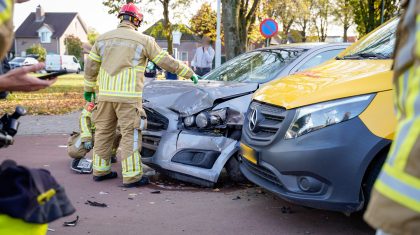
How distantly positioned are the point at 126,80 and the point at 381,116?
3.02 metres

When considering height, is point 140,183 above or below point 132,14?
below

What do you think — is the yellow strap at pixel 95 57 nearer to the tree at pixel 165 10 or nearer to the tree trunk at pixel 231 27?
the tree trunk at pixel 231 27

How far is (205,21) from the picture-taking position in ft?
115

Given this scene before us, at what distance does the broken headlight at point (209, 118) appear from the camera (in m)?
5.42

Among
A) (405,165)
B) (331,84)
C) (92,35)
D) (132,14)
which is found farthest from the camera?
(92,35)

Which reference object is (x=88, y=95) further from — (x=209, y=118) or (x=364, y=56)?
(x=364, y=56)

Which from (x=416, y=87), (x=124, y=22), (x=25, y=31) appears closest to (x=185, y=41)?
(x=25, y=31)

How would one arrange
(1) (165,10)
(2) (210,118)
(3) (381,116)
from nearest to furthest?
1. (3) (381,116)
2. (2) (210,118)
3. (1) (165,10)

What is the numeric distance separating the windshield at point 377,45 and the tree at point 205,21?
29.3 metres

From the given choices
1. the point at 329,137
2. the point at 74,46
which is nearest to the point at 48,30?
the point at 74,46

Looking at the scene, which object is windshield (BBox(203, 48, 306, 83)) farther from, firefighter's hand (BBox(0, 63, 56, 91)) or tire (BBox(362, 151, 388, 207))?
firefighter's hand (BBox(0, 63, 56, 91))

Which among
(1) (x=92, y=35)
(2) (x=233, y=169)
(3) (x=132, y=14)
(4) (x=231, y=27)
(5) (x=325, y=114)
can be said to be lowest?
(2) (x=233, y=169)

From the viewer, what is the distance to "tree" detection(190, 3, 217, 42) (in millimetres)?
34294

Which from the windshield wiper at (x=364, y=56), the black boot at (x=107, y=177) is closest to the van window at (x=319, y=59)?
the windshield wiper at (x=364, y=56)
